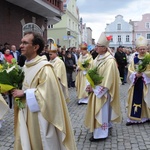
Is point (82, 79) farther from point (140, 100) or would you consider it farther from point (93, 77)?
point (93, 77)

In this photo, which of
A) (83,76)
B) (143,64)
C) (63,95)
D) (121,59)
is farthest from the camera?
(121,59)

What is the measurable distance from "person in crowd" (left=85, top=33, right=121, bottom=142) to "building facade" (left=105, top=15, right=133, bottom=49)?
6407cm

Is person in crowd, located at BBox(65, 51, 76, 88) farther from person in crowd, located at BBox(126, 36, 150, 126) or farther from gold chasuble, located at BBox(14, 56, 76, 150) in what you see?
gold chasuble, located at BBox(14, 56, 76, 150)

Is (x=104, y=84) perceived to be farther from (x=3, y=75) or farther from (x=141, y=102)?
(x=3, y=75)

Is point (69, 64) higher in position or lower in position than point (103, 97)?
higher

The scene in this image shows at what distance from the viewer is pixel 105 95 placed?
17.8 feet

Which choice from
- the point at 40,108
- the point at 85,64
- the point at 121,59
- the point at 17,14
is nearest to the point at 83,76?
the point at 85,64

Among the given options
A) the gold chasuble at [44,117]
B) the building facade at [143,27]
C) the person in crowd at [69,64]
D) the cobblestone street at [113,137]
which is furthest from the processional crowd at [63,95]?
the building facade at [143,27]

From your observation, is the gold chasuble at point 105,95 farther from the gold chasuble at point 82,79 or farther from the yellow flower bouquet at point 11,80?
the gold chasuble at point 82,79

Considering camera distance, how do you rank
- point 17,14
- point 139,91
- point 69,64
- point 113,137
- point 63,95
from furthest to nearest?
point 17,14 → point 69,64 → point 139,91 → point 113,137 → point 63,95

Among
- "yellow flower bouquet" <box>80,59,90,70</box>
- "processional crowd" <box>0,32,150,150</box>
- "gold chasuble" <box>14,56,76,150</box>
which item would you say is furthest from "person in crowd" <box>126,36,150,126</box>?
"gold chasuble" <box>14,56,76,150</box>

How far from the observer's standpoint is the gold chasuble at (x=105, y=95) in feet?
17.8

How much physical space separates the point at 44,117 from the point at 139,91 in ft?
12.9

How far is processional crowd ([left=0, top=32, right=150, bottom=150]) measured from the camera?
128 inches
